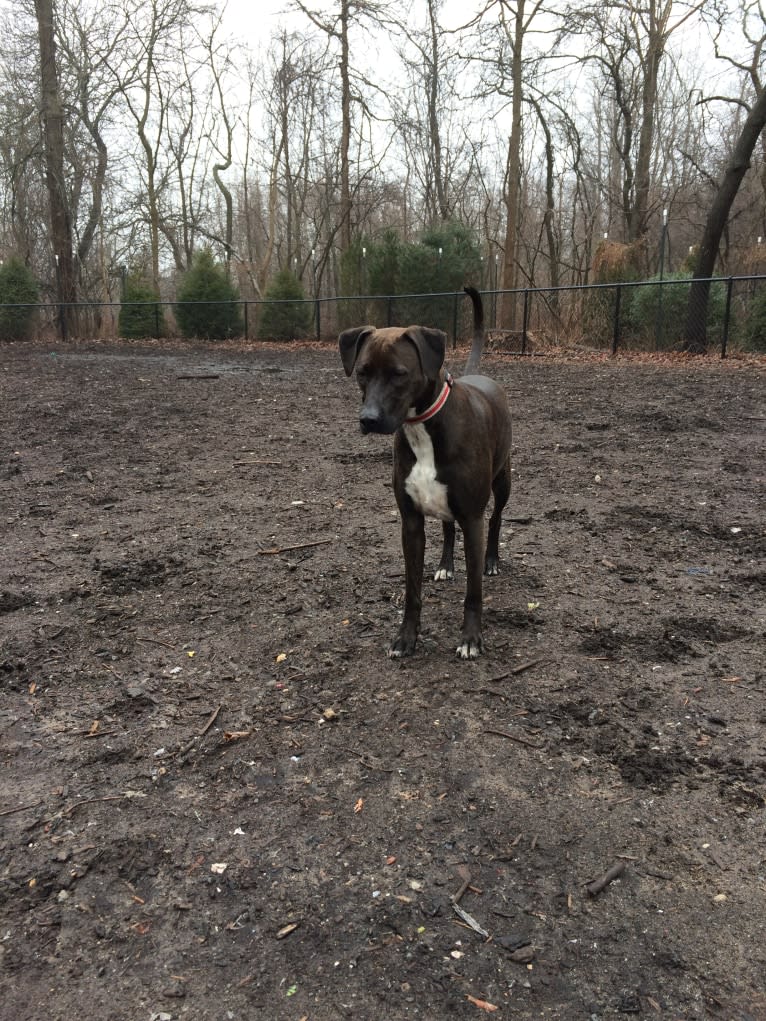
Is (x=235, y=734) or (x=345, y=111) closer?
(x=235, y=734)

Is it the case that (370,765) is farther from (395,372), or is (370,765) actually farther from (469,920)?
(395,372)

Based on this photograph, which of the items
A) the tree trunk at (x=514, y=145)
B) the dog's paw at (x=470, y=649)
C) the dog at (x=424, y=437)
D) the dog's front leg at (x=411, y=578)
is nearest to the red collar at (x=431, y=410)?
the dog at (x=424, y=437)

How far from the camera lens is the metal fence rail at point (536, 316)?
1520cm

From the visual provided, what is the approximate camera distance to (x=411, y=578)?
3.26 m

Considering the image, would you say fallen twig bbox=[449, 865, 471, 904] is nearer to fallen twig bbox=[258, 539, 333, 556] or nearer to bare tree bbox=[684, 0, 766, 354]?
fallen twig bbox=[258, 539, 333, 556]

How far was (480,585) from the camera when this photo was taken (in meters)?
3.18

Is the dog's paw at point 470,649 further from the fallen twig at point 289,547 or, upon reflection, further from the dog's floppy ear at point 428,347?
the fallen twig at point 289,547

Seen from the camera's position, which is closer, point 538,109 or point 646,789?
point 646,789

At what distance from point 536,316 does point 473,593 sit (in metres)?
18.1

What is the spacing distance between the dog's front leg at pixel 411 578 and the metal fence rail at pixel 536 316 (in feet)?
36.2

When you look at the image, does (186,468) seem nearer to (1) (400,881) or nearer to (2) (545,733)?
(2) (545,733)

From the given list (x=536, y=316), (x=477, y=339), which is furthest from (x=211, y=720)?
(x=536, y=316)

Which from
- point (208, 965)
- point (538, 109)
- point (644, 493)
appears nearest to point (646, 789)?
point (208, 965)

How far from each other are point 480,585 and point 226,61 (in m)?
33.6
